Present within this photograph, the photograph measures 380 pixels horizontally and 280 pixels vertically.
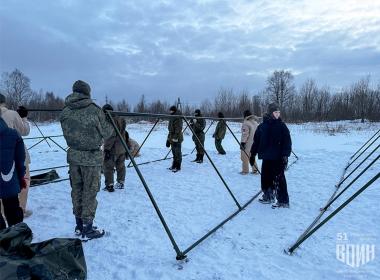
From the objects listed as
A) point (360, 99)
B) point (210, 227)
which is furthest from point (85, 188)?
point (360, 99)

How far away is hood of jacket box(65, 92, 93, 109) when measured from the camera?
4.27m

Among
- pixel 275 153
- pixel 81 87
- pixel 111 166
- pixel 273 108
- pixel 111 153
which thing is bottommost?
pixel 111 166

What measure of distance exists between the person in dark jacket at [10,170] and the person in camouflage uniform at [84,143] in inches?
22.7

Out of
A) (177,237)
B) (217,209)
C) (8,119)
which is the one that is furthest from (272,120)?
(8,119)

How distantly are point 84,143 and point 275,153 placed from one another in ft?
10.9

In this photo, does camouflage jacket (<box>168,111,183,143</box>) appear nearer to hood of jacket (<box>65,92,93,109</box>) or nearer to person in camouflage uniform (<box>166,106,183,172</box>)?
person in camouflage uniform (<box>166,106,183,172</box>)

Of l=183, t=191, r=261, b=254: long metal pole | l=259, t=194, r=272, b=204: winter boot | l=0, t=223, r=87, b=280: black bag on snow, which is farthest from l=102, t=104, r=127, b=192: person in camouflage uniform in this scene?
l=0, t=223, r=87, b=280: black bag on snow

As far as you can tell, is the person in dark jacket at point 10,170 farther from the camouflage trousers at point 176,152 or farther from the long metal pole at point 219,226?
the camouflage trousers at point 176,152

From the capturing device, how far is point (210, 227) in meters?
5.02

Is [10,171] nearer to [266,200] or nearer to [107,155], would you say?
[107,155]

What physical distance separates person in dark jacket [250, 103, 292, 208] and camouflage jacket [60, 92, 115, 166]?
303 cm

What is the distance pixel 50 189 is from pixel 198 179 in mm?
3347

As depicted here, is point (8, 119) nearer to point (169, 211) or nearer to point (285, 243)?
point (169, 211)

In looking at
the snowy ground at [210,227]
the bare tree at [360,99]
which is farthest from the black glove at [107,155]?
the bare tree at [360,99]
